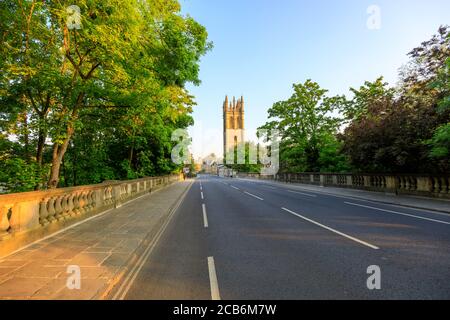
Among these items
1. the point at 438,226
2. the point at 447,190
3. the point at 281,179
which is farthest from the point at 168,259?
the point at 281,179

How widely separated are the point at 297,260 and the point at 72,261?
14.8ft

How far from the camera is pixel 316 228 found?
324 inches

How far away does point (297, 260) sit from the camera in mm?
5312

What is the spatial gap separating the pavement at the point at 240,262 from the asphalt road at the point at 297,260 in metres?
0.02

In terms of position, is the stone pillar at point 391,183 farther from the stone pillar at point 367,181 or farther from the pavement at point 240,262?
the pavement at point 240,262

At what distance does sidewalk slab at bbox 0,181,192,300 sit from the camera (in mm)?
3815

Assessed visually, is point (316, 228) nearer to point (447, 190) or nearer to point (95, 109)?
point (447, 190)

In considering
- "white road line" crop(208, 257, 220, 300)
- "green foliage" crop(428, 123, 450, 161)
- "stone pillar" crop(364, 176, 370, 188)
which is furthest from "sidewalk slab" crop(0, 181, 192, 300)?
"stone pillar" crop(364, 176, 370, 188)

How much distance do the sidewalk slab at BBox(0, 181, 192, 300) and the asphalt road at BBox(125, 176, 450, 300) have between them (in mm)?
554

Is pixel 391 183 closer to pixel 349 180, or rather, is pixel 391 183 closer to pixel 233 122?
pixel 349 180

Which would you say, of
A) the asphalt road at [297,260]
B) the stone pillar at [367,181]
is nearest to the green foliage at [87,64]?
the asphalt road at [297,260]

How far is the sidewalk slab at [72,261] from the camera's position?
3.82 meters

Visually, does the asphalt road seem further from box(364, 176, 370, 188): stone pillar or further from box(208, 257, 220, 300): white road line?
box(364, 176, 370, 188): stone pillar

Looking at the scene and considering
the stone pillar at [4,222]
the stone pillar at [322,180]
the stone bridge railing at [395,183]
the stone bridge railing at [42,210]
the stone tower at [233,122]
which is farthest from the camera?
the stone tower at [233,122]
